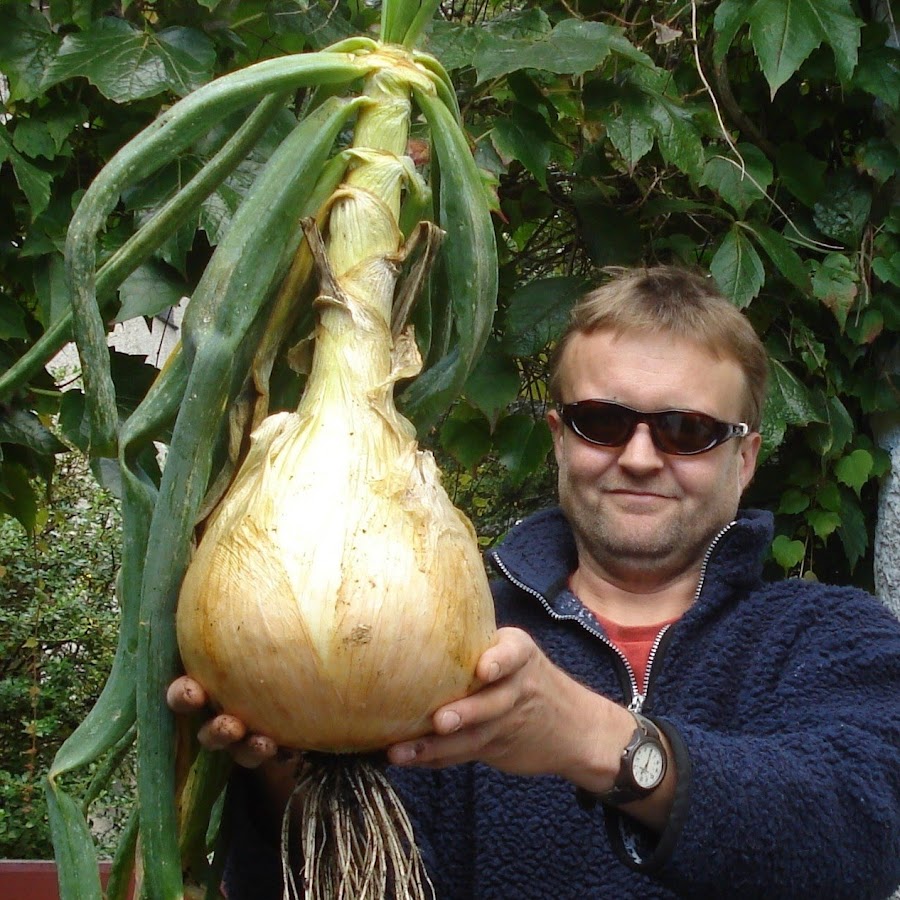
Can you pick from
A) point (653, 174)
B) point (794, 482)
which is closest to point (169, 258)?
point (653, 174)

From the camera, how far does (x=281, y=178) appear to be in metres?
0.76

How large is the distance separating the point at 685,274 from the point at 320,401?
0.80m

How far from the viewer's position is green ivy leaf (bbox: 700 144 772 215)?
1.70 metres

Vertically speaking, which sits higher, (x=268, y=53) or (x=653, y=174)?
(x=268, y=53)

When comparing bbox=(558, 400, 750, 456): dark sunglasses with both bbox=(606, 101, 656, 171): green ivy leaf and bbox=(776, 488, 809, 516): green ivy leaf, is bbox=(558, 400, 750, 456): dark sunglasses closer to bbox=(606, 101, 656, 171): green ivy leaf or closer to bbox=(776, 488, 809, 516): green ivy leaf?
bbox=(606, 101, 656, 171): green ivy leaf

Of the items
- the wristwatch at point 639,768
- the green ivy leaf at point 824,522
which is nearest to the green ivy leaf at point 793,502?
the green ivy leaf at point 824,522

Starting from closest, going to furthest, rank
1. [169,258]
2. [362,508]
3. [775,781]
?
[362,508], [775,781], [169,258]

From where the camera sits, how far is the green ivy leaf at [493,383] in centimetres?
160

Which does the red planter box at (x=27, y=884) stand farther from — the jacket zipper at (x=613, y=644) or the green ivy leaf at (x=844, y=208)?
the green ivy leaf at (x=844, y=208)

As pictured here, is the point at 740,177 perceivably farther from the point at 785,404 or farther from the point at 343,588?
the point at 343,588

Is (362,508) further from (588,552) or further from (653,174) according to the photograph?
(653,174)

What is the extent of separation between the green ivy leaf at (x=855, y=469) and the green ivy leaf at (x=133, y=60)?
1.15 metres

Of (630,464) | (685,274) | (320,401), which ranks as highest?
(320,401)

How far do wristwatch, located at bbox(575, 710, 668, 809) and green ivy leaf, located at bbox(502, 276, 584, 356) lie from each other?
774 millimetres
